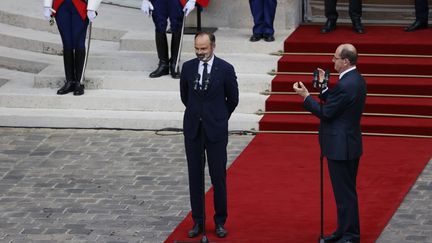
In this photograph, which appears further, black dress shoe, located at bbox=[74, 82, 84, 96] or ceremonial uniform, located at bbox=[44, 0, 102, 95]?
black dress shoe, located at bbox=[74, 82, 84, 96]

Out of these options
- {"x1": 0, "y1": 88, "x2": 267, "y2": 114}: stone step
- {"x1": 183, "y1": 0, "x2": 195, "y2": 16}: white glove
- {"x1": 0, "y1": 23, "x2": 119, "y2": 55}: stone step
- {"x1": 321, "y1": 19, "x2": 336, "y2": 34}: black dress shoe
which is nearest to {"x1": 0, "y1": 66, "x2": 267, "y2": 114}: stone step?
{"x1": 0, "y1": 88, "x2": 267, "y2": 114}: stone step

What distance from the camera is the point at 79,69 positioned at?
616 inches

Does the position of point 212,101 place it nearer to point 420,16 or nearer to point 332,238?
point 332,238

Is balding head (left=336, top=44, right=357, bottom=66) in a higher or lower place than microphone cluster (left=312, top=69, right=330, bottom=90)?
higher

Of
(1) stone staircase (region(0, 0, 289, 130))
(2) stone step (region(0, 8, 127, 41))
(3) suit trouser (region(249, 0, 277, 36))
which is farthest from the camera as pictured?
(2) stone step (region(0, 8, 127, 41))

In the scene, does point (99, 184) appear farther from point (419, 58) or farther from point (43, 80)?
point (419, 58)

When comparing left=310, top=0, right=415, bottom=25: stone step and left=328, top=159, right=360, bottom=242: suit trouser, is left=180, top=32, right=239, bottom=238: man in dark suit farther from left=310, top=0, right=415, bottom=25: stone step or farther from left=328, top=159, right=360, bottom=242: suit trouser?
left=310, top=0, right=415, bottom=25: stone step

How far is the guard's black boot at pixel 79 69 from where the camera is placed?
1558 centimetres

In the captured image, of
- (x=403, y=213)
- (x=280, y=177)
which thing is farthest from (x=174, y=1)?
(x=403, y=213)

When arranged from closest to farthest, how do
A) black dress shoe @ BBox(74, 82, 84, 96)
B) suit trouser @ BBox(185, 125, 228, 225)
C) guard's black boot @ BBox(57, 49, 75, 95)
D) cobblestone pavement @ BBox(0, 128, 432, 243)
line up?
suit trouser @ BBox(185, 125, 228, 225), cobblestone pavement @ BBox(0, 128, 432, 243), guard's black boot @ BBox(57, 49, 75, 95), black dress shoe @ BBox(74, 82, 84, 96)

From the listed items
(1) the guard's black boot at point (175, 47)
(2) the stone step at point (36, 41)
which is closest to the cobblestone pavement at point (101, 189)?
(1) the guard's black boot at point (175, 47)

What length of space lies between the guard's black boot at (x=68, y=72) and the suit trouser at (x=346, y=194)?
540 centimetres

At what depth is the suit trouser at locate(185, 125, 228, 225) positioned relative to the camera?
11.3m

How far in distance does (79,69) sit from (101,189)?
297 centimetres
